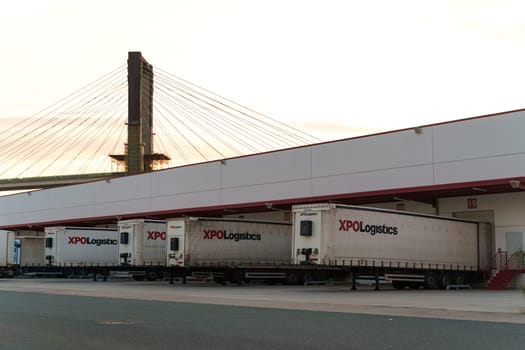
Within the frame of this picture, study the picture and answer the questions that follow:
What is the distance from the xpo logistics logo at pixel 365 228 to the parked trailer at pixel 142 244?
15482mm

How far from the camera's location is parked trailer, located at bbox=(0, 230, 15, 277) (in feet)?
178

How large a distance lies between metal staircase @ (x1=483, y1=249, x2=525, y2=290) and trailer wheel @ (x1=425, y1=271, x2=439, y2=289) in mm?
2989

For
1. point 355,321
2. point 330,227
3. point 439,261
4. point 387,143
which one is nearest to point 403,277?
point 439,261

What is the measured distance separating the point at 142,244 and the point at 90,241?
9052 mm

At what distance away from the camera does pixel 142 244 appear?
41.9 meters

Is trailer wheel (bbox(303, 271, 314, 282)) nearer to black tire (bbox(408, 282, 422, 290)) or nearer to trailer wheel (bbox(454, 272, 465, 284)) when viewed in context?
black tire (bbox(408, 282, 422, 290))

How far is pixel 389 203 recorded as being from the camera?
4172 centimetres

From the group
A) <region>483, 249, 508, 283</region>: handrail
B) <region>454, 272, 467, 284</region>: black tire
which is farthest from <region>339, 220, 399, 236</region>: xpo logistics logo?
<region>483, 249, 508, 283</region>: handrail

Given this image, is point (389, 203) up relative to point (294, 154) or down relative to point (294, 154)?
down

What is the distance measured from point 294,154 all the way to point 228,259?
26.1 ft

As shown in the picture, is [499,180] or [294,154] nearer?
[499,180]

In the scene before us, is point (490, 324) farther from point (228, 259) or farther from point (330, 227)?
point (228, 259)

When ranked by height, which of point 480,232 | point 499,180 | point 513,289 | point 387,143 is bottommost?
point 513,289

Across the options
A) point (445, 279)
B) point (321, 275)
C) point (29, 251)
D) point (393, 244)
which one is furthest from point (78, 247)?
point (445, 279)
